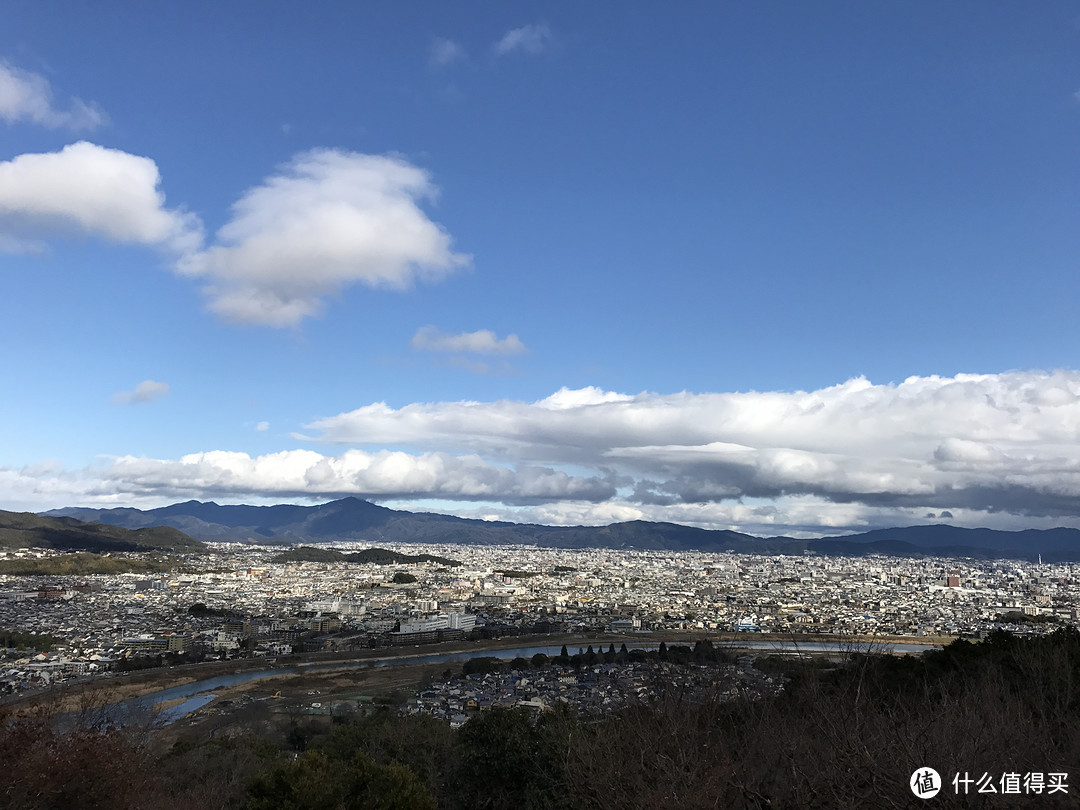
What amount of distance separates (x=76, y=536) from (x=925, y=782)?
11884cm

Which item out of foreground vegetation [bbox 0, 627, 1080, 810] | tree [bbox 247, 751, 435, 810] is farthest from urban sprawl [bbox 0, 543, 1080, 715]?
tree [bbox 247, 751, 435, 810]

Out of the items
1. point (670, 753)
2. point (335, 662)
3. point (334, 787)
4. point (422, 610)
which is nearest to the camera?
point (670, 753)

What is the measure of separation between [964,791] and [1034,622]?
50.3 m

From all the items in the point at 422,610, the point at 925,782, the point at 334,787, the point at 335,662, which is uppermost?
the point at 925,782

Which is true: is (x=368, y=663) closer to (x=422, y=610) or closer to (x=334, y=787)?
(x=422, y=610)

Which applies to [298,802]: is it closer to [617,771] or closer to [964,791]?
[617,771]

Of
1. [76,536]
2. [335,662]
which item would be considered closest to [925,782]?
[335,662]

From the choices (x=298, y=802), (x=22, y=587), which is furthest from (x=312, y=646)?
(x=298, y=802)

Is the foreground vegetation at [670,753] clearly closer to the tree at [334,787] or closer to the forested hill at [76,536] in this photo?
the tree at [334,787]

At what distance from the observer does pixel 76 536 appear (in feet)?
333

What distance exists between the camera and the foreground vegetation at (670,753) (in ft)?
17.2

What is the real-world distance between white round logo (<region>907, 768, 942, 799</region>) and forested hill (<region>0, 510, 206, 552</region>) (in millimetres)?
101696

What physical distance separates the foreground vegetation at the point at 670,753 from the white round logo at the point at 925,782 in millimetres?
63

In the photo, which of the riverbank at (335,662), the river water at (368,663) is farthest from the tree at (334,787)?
the riverbank at (335,662)
